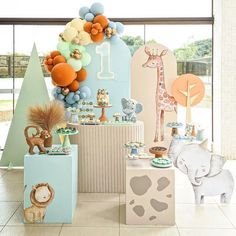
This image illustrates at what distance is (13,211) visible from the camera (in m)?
4.11

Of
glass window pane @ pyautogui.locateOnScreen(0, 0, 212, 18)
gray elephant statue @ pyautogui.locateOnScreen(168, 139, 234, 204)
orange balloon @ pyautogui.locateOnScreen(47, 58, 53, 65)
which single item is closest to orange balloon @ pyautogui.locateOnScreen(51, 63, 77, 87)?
orange balloon @ pyautogui.locateOnScreen(47, 58, 53, 65)

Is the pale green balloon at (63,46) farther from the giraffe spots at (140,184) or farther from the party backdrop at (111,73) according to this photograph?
the giraffe spots at (140,184)

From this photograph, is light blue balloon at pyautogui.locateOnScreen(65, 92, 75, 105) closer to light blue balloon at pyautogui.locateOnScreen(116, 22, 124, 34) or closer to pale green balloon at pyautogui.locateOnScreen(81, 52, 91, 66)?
pale green balloon at pyautogui.locateOnScreen(81, 52, 91, 66)

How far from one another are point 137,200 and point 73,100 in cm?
242

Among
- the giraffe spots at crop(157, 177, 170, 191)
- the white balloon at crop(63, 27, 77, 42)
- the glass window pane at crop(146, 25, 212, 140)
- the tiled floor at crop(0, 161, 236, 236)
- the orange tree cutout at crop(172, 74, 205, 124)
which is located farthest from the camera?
the glass window pane at crop(146, 25, 212, 140)

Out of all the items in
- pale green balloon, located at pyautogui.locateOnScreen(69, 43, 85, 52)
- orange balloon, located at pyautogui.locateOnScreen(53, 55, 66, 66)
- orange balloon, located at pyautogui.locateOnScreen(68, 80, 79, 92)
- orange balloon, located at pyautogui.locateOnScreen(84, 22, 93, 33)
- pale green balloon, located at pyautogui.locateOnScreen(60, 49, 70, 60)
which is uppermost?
orange balloon, located at pyautogui.locateOnScreen(84, 22, 93, 33)

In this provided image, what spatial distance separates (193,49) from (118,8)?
1.55 m

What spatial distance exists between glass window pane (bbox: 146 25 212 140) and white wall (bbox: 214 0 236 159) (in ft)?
1.64

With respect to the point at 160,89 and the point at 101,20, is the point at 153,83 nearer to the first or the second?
the point at 160,89

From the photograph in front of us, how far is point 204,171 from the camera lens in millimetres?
4258

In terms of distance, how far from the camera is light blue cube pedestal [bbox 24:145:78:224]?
12.3ft

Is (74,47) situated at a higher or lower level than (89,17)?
lower

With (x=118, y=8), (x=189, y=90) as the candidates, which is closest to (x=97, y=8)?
(x=118, y=8)

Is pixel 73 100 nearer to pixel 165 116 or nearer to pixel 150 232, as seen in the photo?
pixel 165 116
